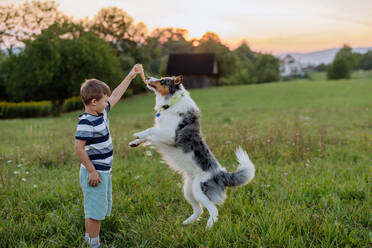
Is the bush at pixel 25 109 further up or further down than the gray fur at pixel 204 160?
further down

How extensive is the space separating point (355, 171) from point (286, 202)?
237 centimetres

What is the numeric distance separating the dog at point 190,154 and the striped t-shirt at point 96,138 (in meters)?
0.55

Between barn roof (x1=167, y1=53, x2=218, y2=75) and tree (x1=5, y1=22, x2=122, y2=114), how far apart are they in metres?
28.2

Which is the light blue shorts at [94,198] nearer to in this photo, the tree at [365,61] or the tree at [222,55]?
the tree at [222,55]

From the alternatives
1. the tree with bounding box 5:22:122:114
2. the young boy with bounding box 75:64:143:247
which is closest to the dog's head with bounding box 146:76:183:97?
the young boy with bounding box 75:64:143:247

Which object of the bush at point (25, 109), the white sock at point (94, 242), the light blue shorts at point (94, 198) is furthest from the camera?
the bush at point (25, 109)

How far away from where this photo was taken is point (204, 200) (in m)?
3.81

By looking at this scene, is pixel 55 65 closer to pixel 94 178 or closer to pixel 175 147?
pixel 175 147

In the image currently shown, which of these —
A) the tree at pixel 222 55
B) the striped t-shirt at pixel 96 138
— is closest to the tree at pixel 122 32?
the tree at pixel 222 55

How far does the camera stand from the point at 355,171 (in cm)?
580

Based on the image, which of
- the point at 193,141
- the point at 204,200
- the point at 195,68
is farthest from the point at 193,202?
the point at 195,68

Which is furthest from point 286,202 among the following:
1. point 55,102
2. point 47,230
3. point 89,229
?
point 55,102

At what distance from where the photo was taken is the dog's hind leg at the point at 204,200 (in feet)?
12.3

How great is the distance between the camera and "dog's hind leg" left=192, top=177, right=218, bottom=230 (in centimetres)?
375
